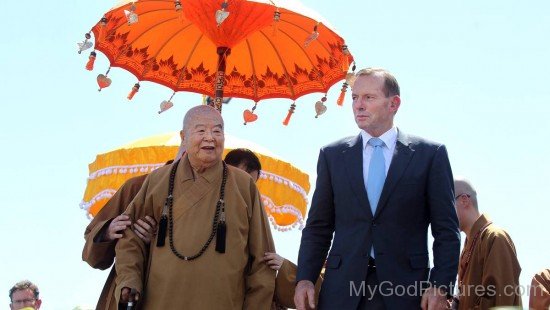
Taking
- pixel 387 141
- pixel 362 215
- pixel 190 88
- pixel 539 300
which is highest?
pixel 190 88

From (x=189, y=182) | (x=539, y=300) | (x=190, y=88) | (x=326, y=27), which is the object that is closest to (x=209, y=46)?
(x=190, y=88)

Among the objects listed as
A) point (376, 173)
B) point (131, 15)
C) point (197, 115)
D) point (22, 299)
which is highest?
point (131, 15)

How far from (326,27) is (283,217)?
13.6ft

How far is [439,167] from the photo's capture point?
189 inches

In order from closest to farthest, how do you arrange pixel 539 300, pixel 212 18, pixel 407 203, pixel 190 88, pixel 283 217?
pixel 407 203, pixel 539 300, pixel 212 18, pixel 190 88, pixel 283 217

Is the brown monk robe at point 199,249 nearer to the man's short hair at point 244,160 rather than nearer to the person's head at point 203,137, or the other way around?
the person's head at point 203,137

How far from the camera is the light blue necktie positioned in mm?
4793

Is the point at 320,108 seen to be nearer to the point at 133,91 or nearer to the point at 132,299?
the point at 133,91

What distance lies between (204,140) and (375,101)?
117 centimetres

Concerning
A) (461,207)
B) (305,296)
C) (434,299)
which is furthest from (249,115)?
(434,299)

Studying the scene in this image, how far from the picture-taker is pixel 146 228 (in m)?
5.51

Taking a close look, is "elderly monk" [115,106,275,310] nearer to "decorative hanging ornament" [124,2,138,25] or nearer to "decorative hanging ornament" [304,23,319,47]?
"decorative hanging ornament" [124,2,138,25]

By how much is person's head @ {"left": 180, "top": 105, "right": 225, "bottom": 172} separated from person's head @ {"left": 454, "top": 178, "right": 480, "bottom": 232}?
1.94m

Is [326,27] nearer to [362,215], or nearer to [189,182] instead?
[189,182]
